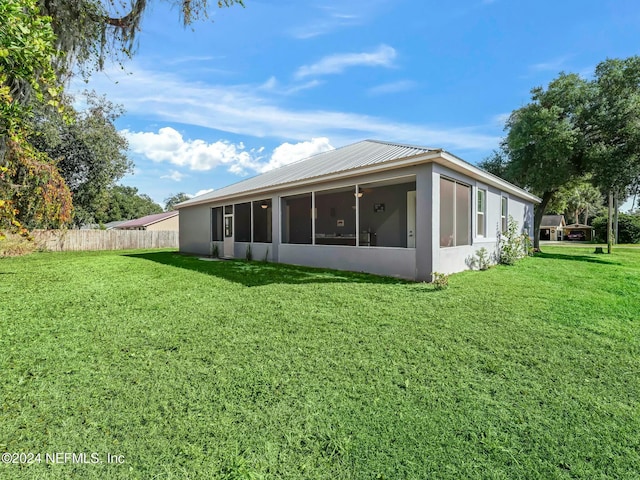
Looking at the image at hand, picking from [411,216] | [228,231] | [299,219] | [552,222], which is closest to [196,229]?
[228,231]

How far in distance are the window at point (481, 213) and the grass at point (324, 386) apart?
14.3 ft

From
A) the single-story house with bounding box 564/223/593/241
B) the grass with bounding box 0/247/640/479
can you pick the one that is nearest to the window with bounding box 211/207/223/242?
the grass with bounding box 0/247/640/479

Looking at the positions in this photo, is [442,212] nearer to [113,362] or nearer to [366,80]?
[366,80]

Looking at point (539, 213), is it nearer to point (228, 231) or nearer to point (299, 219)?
point (299, 219)

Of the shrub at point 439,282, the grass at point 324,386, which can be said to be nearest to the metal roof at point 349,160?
the shrub at point 439,282

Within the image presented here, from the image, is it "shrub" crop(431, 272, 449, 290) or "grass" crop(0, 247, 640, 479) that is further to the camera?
"shrub" crop(431, 272, 449, 290)

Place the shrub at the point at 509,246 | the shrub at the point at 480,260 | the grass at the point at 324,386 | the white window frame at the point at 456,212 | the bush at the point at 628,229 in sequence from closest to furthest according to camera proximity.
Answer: the grass at the point at 324,386 < the white window frame at the point at 456,212 < the shrub at the point at 480,260 < the shrub at the point at 509,246 < the bush at the point at 628,229

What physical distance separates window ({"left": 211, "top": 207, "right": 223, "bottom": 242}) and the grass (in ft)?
29.6

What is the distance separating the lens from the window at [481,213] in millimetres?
9914

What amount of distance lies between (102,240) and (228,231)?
13659 millimetres

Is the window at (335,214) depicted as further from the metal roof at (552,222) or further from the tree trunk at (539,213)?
the metal roof at (552,222)

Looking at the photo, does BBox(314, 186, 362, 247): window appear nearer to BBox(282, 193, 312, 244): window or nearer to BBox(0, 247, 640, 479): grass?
BBox(282, 193, 312, 244): window

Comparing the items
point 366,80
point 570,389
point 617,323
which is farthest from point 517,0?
point 570,389

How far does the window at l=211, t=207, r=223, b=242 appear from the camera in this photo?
1467 centimetres
